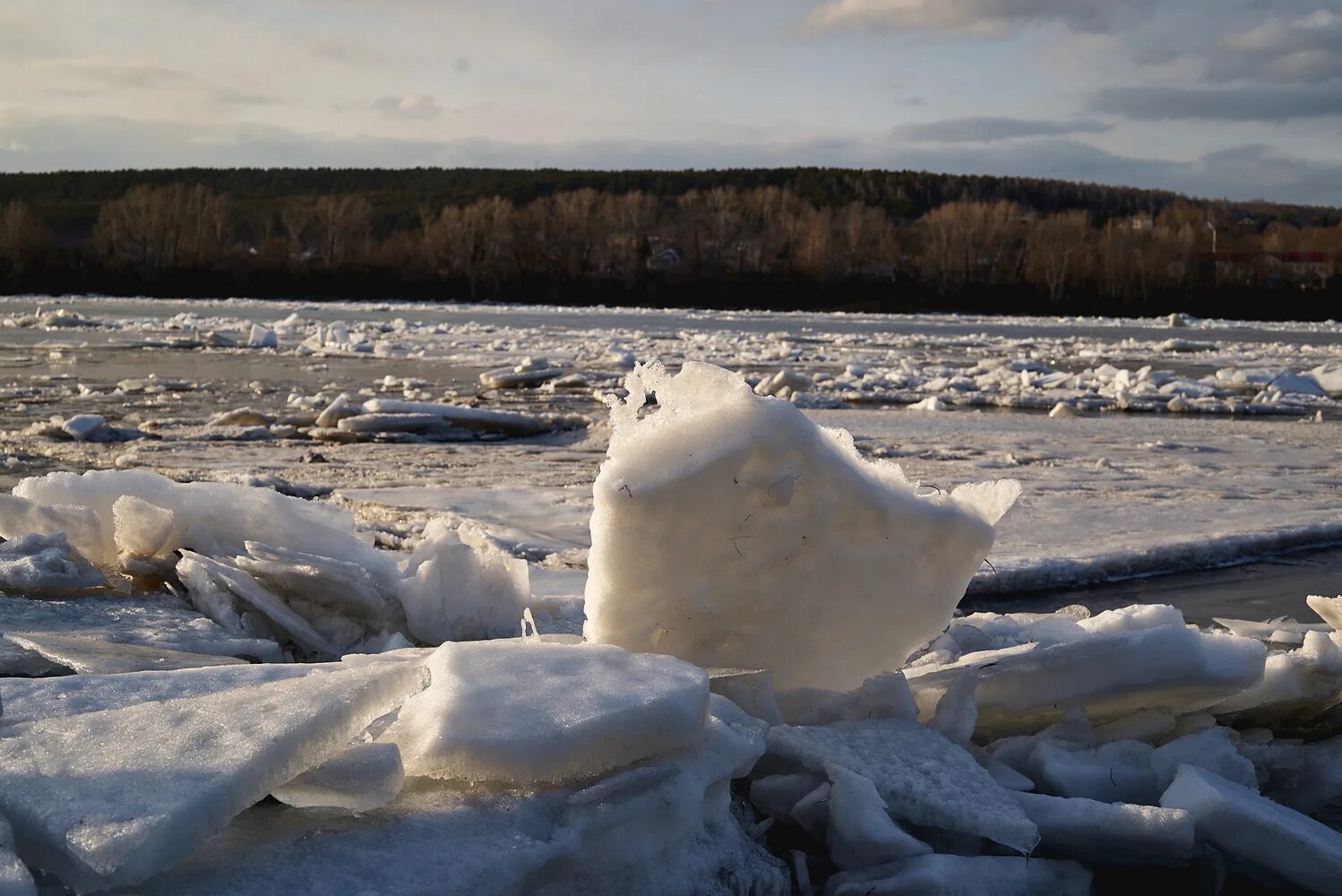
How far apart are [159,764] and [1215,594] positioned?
3.73 metres

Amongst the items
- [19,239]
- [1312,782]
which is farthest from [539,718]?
[19,239]

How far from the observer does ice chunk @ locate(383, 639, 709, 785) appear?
1770 mm

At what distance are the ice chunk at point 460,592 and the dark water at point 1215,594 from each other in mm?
1606

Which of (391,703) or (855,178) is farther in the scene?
(855,178)

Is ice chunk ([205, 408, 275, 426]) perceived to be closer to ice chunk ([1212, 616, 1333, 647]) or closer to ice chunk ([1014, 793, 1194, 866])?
ice chunk ([1212, 616, 1333, 647])

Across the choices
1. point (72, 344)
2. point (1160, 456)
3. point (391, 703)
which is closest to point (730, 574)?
point (391, 703)

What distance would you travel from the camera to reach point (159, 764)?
63.1 inches

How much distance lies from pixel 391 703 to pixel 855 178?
86164mm

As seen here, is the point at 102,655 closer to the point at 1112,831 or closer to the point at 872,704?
the point at 872,704

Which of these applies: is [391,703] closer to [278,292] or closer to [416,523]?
[416,523]

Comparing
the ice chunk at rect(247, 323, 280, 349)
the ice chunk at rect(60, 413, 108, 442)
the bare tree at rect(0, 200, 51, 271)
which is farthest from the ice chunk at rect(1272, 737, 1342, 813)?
the bare tree at rect(0, 200, 51, 271)

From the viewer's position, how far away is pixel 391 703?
6.25ft

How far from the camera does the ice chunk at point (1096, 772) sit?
2.27 m

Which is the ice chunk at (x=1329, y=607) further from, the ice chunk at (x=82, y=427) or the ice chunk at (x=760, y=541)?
the ice chunk at (x=82, y=427)
